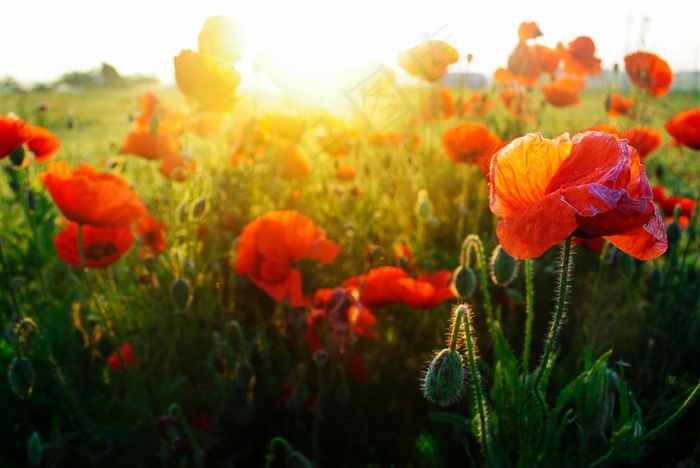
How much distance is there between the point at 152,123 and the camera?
262 cm

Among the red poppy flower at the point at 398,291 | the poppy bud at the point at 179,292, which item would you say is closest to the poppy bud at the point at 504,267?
the red poppy flower at the point at 398,291

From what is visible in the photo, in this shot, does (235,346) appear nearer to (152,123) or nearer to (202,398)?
(202,398)

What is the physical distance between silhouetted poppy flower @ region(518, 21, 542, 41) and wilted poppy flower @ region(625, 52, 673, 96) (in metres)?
0.54

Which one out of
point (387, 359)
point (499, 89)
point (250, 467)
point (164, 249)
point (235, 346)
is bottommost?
point (250, 467)

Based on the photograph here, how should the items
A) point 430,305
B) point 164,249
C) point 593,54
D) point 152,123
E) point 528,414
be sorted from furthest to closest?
1. point 593,54
2. point 152,123
3. point 164,249
4. point 430,305
5. point 528,414

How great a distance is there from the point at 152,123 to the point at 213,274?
748 mm

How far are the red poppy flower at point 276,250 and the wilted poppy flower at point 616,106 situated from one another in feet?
6.66

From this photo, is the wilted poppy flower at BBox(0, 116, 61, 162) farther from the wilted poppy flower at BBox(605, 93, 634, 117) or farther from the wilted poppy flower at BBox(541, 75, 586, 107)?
the wilted poppy flower at BBox(605, 93, 634, 117)

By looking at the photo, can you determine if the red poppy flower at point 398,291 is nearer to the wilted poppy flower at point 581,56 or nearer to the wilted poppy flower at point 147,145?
the wilted poppy flower at point 147,145

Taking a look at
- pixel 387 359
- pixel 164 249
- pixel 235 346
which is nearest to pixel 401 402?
pixel 387 359

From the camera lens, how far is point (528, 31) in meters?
3.03

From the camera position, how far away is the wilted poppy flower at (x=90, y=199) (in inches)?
65.9

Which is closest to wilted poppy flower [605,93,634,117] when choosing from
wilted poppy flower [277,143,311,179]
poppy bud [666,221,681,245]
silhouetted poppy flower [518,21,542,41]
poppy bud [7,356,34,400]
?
silhouetted poppy flower [518,21,542,41]

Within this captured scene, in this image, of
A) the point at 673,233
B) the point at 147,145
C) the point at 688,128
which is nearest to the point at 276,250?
the point at 147,145
